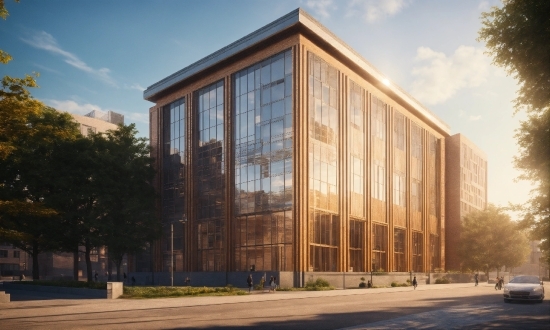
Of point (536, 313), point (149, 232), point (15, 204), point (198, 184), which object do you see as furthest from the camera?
point (198, 184)

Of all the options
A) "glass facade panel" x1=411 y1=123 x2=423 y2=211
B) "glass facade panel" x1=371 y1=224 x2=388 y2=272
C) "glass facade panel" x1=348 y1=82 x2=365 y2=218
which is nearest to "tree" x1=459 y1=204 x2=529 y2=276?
"glass facade panel" x1=411 y1=123 x2=423 y2=211

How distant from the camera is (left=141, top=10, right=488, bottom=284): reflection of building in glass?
152ft

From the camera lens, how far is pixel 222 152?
53188 millimetres

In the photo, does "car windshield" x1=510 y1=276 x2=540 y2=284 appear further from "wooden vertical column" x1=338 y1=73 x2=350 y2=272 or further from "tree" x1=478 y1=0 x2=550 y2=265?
"wooden vertical column" x1=338 y1=73 x2=350 y2=272

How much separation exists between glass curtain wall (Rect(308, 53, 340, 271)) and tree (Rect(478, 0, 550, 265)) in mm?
22426

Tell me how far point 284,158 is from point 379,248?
768 inches

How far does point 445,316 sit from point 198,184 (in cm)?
4079

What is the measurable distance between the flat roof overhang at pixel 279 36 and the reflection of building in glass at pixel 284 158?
0.39ft

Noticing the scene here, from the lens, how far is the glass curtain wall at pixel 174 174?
5794cm

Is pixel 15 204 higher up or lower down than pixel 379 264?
higher up

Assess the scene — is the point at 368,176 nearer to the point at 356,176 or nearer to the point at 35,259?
the point at 356,176

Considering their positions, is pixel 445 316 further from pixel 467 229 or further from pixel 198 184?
pixel 467 229

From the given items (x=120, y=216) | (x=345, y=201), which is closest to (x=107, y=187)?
(x=120, y=216)

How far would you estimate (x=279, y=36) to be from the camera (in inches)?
1885
